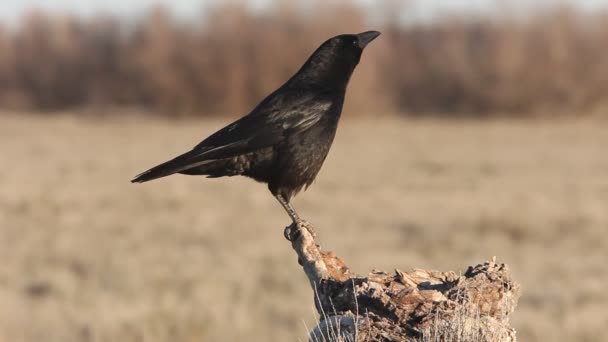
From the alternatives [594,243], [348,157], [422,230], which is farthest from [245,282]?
[348,157]

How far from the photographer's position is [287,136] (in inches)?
177

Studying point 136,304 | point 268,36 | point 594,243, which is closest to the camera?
point 136,304

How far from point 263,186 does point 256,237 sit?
991cm

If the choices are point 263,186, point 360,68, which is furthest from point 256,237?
point 360,68

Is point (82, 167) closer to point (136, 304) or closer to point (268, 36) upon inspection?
point (136, 304)

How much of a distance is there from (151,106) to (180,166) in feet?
160

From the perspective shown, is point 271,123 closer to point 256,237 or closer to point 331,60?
point 331,60

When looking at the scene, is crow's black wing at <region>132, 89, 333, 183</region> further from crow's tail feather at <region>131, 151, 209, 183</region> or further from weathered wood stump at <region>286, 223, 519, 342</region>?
weathered wood stump at <region>286, 223, 519, 342</region>

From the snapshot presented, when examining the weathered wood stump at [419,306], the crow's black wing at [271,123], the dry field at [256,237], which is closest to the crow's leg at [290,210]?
the crow's black wing at [271,123]

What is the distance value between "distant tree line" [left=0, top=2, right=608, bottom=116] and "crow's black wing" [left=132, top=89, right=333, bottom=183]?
134 ft

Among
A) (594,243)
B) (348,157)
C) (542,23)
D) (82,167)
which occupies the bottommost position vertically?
(594,243)

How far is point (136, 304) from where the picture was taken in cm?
1129

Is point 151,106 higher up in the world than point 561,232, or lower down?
higher up

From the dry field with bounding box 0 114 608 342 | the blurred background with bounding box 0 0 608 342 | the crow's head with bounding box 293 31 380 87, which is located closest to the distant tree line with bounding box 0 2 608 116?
the blurred background with bounding box 0 0 608 342
